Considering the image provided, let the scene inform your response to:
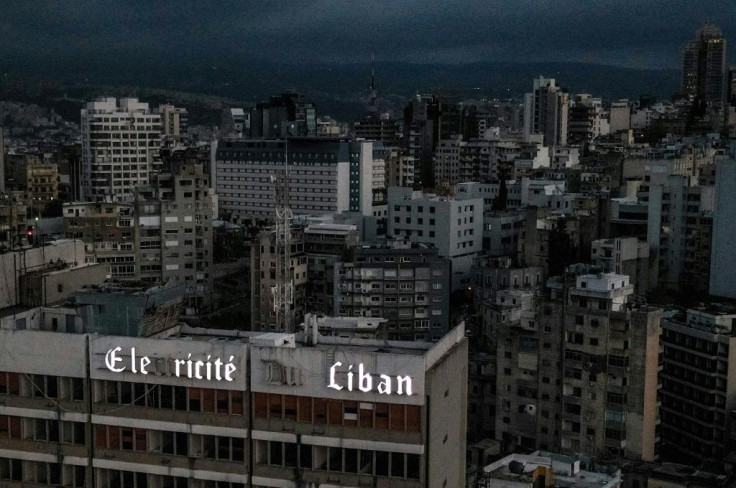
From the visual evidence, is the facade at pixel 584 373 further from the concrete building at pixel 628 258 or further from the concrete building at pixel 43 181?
the concrete building at pixel 43 181

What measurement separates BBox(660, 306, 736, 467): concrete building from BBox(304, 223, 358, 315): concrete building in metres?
11.2

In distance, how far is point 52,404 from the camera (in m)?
8.09

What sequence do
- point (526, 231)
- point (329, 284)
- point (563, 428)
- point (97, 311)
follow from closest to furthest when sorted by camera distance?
point (97, 311) → point (563, 428) → point (329, 284) → point (526, 231)

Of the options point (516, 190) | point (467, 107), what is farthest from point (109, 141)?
point (467, 107)

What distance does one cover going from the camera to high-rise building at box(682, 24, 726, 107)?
94562mm

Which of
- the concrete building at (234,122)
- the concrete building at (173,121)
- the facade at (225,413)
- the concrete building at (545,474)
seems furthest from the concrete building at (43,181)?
the facade at (225,413)

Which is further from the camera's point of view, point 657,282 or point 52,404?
point 657,282

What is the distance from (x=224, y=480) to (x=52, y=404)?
1493 mm

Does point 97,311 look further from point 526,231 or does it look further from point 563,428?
point 526,231

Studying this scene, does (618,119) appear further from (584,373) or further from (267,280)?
(584,373)

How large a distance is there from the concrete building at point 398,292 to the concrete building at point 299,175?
20301 mm

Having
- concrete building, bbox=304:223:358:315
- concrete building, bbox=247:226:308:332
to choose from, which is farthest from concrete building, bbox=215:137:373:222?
concrete building, bbox=247:226:308:332

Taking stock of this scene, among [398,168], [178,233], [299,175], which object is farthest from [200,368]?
[398,168]

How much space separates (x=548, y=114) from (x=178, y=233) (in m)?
47.3
